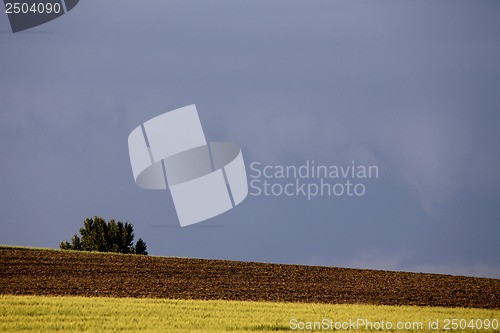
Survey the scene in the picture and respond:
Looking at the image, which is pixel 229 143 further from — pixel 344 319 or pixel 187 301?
pixel 344 319

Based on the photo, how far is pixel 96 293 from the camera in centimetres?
2825

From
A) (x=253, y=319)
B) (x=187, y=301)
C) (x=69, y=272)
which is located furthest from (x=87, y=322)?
(x=69, y=272)

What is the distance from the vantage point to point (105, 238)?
5328 cm

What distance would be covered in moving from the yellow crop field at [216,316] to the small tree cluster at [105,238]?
1048 inches

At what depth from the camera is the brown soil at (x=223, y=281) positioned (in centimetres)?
2934

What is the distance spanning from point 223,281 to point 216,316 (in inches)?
383

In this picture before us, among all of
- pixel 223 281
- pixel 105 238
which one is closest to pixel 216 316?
pixel 223 281

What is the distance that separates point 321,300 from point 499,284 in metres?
10.9

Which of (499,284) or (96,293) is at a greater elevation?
(96,293)

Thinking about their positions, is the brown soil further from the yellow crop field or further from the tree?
the tree

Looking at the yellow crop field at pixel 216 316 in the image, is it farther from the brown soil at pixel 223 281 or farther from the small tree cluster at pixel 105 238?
the small tree cluster at pixel 105 238

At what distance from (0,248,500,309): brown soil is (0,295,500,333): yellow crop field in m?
2.31

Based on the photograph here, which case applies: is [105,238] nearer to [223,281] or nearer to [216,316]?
[223,281]

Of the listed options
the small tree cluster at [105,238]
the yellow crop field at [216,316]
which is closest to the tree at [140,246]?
the small tree cluster at [105,238]
